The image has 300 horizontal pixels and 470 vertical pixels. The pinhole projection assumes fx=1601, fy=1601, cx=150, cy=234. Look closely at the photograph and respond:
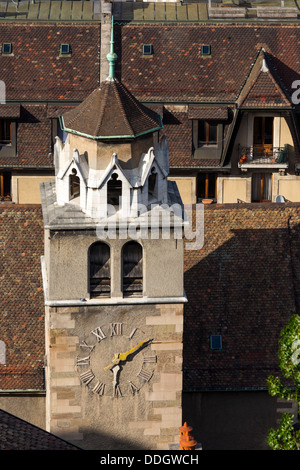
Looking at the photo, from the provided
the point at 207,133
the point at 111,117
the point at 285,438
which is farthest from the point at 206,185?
the point at 111,117

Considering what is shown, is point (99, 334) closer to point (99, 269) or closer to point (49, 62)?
point (99, 269)

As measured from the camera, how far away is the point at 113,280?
70875 mm

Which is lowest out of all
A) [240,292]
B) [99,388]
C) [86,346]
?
[99,388]

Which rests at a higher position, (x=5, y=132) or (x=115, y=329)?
(x=5, y=132)

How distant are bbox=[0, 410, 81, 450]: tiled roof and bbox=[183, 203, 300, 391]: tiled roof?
527 inches

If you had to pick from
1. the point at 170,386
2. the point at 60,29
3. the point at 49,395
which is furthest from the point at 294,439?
the point at 60,29

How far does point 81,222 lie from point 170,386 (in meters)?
8.92

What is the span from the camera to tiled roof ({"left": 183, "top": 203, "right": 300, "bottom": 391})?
264ft

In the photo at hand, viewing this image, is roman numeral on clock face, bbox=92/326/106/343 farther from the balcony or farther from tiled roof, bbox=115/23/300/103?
→ tiled roof, bbox=115/23/300/103

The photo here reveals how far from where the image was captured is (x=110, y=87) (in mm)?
70312

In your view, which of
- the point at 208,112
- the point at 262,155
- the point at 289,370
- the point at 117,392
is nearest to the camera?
the point at 289,370

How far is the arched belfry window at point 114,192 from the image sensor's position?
7031cm

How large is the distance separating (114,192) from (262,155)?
132 ft

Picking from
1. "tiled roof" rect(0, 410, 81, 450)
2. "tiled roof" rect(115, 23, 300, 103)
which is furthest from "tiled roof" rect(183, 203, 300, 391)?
"tiled roof" rect(115, 23, 300, 103)
